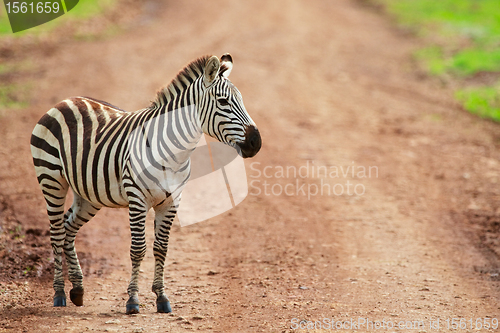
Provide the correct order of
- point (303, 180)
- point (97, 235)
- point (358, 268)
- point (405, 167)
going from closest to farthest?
point (358, 268), point (97, 235), point (303, 180), point (405, 167)

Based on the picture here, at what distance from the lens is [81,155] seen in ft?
17.6

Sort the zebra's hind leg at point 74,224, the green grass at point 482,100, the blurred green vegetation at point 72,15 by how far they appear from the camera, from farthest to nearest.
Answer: the blurred green vegetation at point 72,15 < the green grass at point 482,100 < the zebra's hind leg at point 74,224

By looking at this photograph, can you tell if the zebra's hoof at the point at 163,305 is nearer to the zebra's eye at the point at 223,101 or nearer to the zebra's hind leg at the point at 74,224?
the zebra's hind leg at the point at 74,224

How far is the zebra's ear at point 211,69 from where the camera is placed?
4911mm

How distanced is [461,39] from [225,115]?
54.5 feet

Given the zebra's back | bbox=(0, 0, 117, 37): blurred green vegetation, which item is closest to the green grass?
the zebra's back

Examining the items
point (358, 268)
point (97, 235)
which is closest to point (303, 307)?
point (358, 268)

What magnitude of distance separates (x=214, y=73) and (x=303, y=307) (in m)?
2.53

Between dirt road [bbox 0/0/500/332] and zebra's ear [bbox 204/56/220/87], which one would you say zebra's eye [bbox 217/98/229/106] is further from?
dirt road [bbox 0/0/500/332]

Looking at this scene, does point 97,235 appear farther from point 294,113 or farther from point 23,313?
point 294,113

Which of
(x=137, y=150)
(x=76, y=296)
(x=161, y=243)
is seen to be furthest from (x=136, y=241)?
(x=76, y=296)

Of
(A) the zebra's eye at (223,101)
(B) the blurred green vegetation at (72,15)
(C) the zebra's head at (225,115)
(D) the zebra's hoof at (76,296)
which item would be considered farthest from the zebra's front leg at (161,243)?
(B) the blurred green vegetation at (72,15)

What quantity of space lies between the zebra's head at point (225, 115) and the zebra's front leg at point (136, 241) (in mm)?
1022

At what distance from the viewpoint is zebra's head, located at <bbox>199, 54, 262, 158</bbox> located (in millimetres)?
4828
